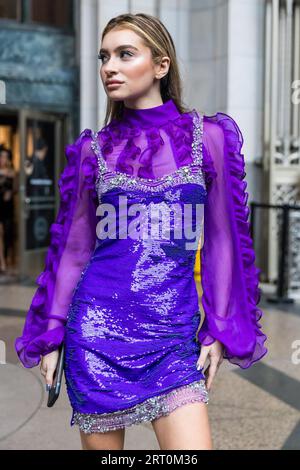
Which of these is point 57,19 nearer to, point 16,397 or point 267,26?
point 267,26

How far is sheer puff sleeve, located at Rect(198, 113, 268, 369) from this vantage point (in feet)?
6.73

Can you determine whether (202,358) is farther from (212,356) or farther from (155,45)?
(155,45)

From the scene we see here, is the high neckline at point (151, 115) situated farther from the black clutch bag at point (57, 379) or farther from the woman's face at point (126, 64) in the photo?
the black clutch bag at point (57, 379)

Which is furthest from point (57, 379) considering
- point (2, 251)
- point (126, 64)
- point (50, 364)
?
point (2, 251)

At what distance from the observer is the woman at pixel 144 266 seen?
1.93 m

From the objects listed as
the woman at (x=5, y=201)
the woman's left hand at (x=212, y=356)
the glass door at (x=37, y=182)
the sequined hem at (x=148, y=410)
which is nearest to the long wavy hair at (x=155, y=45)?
the woman's left hand at (x=212, y=356)

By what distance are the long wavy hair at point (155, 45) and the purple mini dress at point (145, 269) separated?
0.04 metres

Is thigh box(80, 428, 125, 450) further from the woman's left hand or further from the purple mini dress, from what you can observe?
the woman's left hand

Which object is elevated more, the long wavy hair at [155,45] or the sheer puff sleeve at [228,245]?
the long wavy hair at [155,45]

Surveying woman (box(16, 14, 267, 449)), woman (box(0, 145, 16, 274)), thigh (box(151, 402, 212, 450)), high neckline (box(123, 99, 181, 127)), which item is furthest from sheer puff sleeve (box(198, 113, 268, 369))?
woman (box(0, 145, 16, 274))

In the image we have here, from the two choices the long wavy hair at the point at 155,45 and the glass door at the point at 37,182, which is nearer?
the long wavy hair at the point at 155,45

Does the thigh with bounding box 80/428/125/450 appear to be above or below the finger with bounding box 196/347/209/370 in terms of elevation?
below

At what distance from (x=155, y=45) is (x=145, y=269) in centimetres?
68
